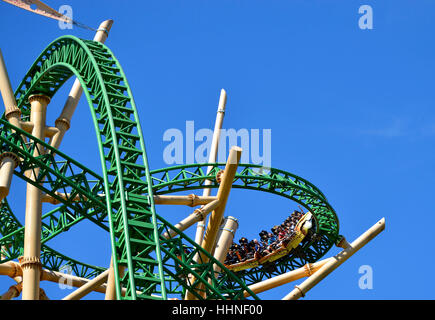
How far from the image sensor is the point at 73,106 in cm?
1814

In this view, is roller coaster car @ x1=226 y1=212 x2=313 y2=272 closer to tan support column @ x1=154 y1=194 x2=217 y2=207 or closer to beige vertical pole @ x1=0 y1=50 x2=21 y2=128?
tan support column @ x1=154 y1=194 x2=217 y2=207

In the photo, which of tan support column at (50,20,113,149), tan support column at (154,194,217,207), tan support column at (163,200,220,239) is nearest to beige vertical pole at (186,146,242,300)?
tan support column at (163,200,220,239)

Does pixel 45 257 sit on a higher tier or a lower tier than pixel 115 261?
higher

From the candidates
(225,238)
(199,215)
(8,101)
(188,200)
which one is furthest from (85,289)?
(8,101)

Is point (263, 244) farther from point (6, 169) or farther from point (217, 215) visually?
point (6, 169)

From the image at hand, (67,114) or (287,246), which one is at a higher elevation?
(67,114)

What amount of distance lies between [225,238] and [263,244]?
4.85m

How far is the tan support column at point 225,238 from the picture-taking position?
17939 millimetres

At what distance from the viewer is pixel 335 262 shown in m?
19.1

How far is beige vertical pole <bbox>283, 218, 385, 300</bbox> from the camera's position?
717 inches
